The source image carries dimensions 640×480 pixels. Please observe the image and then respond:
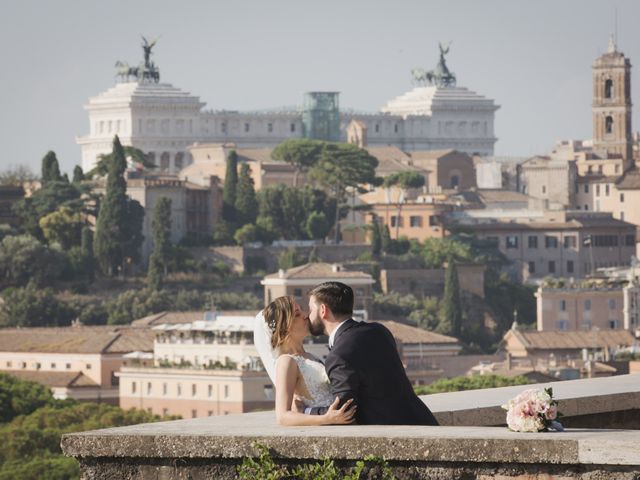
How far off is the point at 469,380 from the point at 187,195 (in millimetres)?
38881

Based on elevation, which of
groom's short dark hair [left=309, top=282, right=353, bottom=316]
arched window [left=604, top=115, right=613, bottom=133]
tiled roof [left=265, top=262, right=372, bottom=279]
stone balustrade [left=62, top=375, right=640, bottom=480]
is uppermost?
arched window [left=604, top=115, right=613, bottom=133]

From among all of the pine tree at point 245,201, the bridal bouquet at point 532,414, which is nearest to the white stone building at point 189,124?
the pine tree at point 245,201

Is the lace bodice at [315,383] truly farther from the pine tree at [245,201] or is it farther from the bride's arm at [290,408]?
the pine tree at [245,201]

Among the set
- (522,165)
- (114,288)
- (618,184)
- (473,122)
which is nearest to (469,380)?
(114,288)

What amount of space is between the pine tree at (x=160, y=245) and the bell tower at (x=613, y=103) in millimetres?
34929

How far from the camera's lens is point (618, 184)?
11312cm

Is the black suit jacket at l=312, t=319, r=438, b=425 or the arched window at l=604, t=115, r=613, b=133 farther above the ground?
the arched window at l=604, t=115, r=613, b=133

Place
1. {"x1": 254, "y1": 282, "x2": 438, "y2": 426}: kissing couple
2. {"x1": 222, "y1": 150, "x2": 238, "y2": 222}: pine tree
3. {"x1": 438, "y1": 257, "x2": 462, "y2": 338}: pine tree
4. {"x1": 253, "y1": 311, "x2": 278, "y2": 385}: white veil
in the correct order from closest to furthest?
{"x1": 254, "y1": 282, "x2": 438, "y2": 426}: kissing couple → {"x1": 253, "y1": 311, "x2": 278, "y2": 385}: white veil → {"x1": 438, "y1": 257, "x2": 462, "y2": 338}: pine tree → {"x1": 222, "y1": 150, "x2": 238, "y2": 222}: pine tree

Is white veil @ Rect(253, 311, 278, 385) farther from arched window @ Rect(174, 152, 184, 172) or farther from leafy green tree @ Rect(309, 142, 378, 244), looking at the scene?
arched window @ Rect(174, 152, 184, 172)

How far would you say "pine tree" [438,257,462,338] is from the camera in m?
84.4

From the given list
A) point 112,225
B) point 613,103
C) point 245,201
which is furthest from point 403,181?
point 112,225

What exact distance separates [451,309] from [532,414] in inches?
3045

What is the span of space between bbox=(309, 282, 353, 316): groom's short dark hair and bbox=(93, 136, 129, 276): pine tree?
78679 mm

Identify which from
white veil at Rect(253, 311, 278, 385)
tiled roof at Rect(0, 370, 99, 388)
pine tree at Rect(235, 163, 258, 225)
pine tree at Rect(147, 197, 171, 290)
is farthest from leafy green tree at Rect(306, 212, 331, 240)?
white veil at Rect(253, 311, 278, 385)
